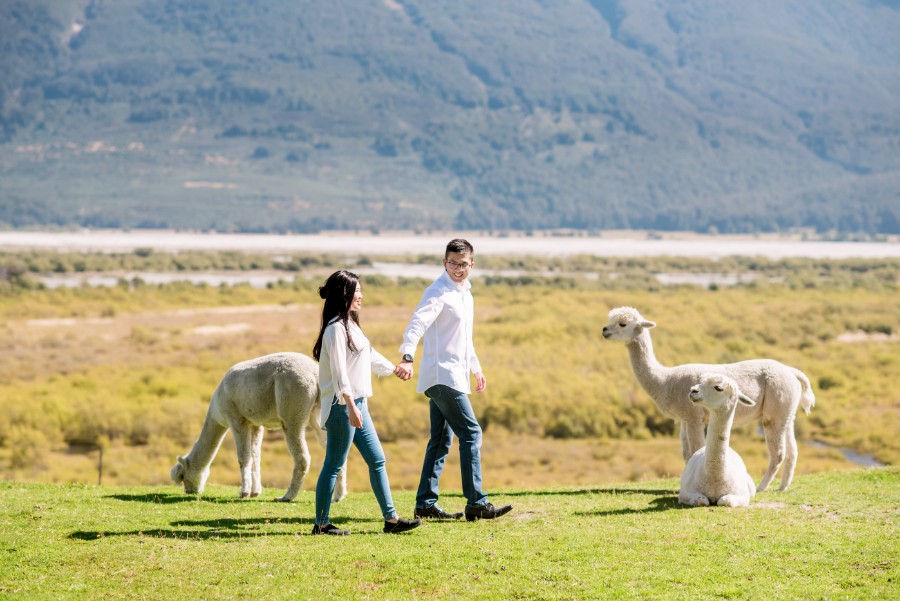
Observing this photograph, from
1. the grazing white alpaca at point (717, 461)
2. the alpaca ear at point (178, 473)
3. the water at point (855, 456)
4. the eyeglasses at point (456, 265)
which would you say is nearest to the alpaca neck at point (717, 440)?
the grazing white alpaca at point (717, 461)

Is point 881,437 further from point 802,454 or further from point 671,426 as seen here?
point 671,426

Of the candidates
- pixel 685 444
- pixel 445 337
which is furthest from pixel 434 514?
pixel 685 444

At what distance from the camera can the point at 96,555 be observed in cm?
916

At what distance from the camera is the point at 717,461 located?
36.4 ft

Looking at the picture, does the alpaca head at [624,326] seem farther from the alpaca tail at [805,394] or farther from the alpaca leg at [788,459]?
the alpaca leg at [788,459]

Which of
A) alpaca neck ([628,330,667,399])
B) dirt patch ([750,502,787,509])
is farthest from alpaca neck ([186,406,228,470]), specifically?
dirt patch ([750,502,787,509])

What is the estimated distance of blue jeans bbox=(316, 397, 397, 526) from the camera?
9477mm

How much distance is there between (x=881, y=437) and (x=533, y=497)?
15101mm

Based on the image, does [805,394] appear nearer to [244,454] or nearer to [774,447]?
[774,447]

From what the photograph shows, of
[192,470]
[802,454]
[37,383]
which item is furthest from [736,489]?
[37,383]

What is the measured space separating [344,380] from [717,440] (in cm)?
399

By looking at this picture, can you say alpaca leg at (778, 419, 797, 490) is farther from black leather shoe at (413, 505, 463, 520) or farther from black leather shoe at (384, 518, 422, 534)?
black leather shoe at (384, 518, 422, 534)

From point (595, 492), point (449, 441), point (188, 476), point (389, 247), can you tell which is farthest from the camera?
point (389, 247)

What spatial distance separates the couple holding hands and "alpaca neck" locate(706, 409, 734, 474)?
2183mm
